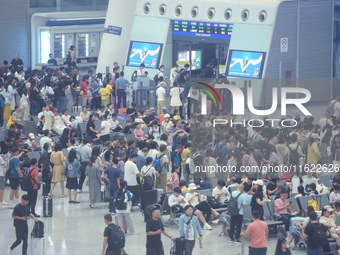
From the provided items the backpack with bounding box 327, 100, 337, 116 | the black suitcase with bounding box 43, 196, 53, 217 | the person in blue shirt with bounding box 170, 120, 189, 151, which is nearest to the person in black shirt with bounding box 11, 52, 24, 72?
the person in blue shirt with bounding box 170, 120, 189, 151

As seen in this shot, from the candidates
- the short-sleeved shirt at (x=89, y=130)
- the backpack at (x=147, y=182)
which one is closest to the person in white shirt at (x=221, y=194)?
the backpack at (x=147, y=182)

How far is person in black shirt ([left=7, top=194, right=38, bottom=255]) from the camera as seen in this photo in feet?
82.8

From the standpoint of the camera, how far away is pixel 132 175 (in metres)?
29.0

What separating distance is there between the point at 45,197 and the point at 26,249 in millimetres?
3344

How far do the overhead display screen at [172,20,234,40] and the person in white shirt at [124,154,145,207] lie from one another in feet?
54.9

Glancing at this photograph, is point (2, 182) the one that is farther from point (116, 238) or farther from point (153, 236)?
point (153, 236)

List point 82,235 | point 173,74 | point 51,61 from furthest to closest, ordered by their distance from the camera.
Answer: point 51,61 < point 173,74 < point 82,235

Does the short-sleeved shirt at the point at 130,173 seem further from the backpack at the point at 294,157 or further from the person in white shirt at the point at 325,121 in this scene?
the person in white shirt at the point at 325,121

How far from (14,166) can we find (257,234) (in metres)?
7.69

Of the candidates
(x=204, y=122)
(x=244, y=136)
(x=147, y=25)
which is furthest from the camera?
(x=147, y=25)

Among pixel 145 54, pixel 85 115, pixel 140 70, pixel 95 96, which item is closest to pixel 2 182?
pixel 85 115

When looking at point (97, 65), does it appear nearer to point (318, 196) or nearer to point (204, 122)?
point (204, 122)

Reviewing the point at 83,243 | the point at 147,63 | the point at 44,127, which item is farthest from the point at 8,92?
the point at 83,243

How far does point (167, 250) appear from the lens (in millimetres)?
26203
